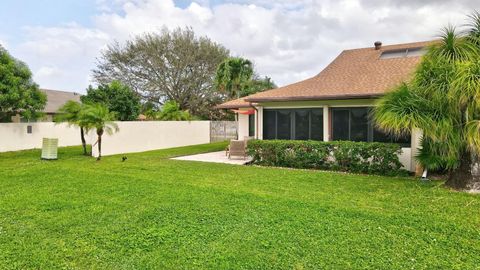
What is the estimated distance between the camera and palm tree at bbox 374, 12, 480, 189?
24.4ft

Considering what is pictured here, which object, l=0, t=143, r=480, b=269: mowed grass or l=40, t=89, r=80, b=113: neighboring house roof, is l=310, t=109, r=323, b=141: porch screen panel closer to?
l=0, t=143, r=480, b=269: mowed grass

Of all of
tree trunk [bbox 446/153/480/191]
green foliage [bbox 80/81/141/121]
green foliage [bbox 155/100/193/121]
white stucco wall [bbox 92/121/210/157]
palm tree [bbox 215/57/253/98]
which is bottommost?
tree trunk [bbox 446/153/480/191]

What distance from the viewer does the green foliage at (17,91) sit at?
15320 millimetres

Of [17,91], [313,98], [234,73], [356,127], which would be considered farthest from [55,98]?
[356,127]

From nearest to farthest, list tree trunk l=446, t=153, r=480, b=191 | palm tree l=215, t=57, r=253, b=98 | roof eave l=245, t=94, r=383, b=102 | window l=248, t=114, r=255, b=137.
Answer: tree trunk l=446, t=153, r=480, b=191 < roof eave l=245, t=94, r=383, b=102 < window l=248, t=114, r=255, b=137 < palm tree l=215, t=57, r=253, b=98

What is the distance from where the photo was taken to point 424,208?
6629 millimetres

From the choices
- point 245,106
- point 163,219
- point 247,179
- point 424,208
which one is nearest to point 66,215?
point 163,219

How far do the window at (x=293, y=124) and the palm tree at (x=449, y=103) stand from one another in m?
4.84

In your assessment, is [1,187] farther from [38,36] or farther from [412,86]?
[38,36]

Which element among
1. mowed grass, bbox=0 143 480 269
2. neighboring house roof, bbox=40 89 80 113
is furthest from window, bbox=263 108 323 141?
neighboring house roof, bbox=40 89 80 113

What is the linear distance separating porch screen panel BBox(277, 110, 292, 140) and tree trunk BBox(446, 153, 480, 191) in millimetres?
6758

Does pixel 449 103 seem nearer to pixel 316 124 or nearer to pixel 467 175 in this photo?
pixel 467 175

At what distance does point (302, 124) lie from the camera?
1384 centimetres

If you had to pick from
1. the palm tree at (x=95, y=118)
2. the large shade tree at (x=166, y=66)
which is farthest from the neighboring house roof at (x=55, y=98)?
the palm tree at (x=95, y=118)
